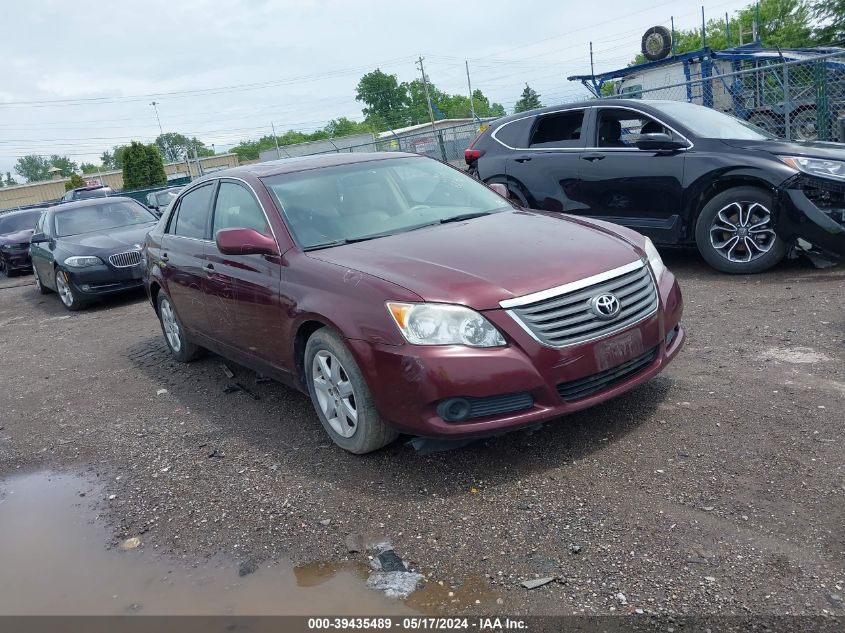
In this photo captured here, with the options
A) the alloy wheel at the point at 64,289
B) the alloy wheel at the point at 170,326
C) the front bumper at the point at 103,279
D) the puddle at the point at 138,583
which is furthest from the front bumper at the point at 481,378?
the alloy wheel at the point at 64,289

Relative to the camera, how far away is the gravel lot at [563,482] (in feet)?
8.93

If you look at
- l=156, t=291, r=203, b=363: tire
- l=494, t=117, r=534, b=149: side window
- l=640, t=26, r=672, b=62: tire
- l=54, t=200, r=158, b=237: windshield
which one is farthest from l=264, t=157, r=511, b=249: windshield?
l=640, t=26, r=672, b=62: tire

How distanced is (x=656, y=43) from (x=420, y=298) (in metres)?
17.6

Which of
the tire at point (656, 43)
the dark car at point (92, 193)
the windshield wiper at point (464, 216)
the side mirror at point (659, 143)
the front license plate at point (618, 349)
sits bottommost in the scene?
the front license plate at point (618, 349)

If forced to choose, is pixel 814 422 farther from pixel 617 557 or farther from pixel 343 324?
pixel 343 324

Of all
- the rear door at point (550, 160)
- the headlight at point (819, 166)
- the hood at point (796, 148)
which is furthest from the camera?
the rear door at point (550, 160)

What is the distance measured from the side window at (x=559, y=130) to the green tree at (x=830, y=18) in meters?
28.6

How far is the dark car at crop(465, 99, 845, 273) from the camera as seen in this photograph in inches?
254

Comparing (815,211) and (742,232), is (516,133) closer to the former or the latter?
(742,232)

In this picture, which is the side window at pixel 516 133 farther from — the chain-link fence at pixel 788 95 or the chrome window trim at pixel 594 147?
the chain-link fence at pixel 788 95

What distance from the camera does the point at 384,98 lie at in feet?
386

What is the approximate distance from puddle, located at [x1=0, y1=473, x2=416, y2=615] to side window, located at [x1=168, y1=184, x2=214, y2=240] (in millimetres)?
2385

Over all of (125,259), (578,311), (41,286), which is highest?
(578,311)

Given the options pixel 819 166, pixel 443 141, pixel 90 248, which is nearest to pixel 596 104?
pixel 819 166
